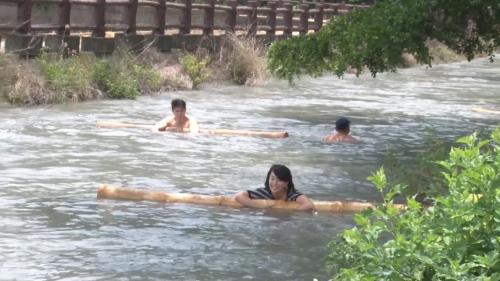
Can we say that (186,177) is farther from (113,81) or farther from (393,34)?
(113,81)

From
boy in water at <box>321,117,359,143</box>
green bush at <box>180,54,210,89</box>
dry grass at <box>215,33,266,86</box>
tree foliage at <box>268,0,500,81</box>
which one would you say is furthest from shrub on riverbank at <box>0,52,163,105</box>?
tree foliage at <box>268,0,500,81</box>

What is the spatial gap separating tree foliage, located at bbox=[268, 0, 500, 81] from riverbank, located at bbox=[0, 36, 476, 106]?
7.60 m

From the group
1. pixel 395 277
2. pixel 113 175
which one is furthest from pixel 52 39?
pixel 395 277

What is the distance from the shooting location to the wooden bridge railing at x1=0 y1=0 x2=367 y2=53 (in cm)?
2233

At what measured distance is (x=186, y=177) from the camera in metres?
13.5

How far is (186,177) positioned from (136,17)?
14200 millimetres

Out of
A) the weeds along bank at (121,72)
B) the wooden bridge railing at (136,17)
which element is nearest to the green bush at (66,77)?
the weeds along bank at (121,72)

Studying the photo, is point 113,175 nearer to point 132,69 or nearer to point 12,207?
point 12,207

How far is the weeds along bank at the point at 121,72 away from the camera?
20312 mm

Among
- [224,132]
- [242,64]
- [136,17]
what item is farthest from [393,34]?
[242,64]

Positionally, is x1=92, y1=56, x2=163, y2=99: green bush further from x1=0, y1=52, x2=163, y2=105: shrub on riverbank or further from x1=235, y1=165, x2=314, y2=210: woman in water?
x1=235, y1=165, x2=314, y2=210: woman in water

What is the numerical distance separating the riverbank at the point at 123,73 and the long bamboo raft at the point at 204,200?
358 inches

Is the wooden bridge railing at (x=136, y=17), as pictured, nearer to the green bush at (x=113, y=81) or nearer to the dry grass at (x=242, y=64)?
the dry grass at (x=242, y=64)

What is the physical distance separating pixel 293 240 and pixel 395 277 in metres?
5.37
